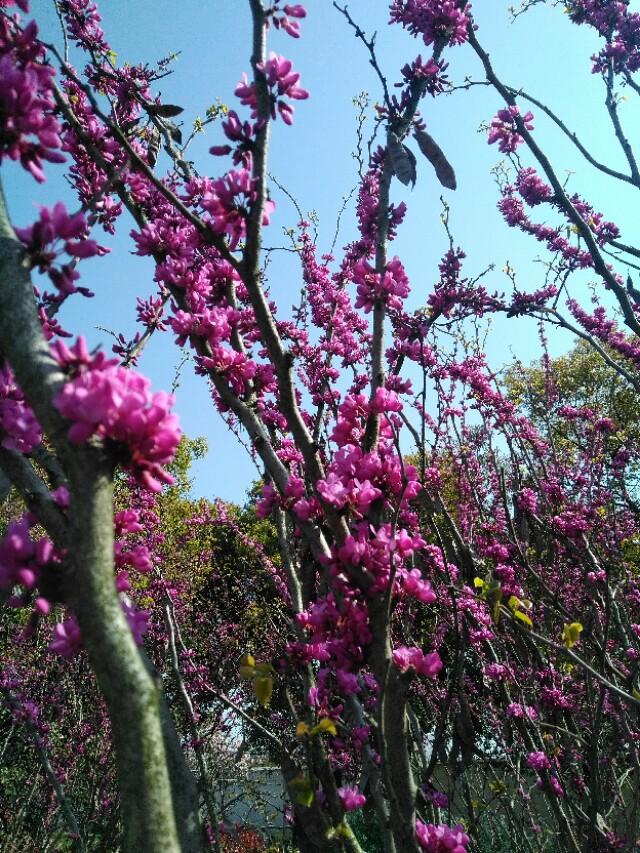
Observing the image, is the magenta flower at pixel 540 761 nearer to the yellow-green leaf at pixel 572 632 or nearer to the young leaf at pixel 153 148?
the yellow-green leaf at pixel 572 632

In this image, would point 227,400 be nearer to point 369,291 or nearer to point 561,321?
point 369,291

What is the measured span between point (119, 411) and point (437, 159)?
257cm

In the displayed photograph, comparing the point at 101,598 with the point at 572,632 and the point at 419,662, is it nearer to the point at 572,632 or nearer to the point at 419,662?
the point at 419,662

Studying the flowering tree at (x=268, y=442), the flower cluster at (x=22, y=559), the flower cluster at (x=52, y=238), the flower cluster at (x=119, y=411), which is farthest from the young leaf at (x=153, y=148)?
the flower cluster at (x=22, y=559)

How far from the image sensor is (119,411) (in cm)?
119

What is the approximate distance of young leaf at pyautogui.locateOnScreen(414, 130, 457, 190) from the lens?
3.04 metres

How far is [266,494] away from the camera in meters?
2.53

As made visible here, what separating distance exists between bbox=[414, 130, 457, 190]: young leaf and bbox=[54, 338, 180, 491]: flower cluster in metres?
→ 2.36

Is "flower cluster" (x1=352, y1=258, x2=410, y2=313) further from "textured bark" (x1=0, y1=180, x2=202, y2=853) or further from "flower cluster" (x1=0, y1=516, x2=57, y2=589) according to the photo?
"flower cluster" (x1=0, y1=516, x2=57, y2=589)

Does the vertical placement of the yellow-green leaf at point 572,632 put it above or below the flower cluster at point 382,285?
below

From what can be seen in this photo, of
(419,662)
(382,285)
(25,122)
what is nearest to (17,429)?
(25,122)

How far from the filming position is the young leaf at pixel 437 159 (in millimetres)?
3037

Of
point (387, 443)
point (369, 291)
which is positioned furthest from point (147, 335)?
point (387, 443)

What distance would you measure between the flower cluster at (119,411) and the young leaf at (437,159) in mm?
2360
